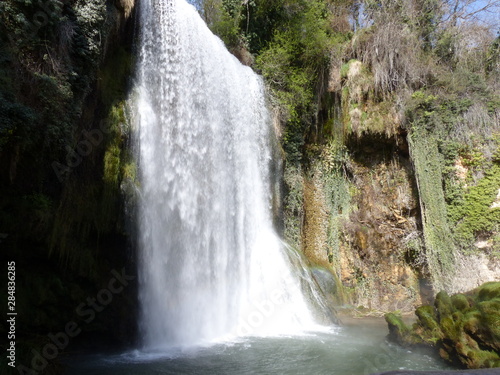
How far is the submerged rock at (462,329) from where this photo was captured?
5801 mm

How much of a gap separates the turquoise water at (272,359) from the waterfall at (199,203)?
1028 millimetres

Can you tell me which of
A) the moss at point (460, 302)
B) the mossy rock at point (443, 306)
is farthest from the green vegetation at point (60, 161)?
the moss at point (460, 302)

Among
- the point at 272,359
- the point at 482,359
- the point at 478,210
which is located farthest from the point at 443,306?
the point at 478,210

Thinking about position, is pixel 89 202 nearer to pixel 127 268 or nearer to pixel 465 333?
pixel 127 268

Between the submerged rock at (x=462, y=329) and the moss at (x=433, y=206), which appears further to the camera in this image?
the moss at (x=433, y=206)

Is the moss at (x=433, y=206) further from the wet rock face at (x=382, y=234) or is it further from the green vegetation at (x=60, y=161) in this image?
the green vegetation at (x=60, y=161)

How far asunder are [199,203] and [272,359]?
440 centimetres

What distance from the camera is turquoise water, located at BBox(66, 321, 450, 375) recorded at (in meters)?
6.09

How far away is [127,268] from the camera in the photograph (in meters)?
8.25

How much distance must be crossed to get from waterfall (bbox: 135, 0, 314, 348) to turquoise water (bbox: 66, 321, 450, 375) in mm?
1028

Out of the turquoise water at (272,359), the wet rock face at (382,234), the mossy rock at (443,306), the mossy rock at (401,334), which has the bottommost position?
the turquoise water at (272,359)

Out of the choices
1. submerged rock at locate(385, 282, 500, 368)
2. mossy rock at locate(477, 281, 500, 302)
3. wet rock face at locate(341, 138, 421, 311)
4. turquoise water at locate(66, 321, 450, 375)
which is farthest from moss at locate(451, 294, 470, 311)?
wet rock face at locate(341, 138, 421, 311)

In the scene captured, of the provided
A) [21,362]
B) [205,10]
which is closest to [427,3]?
[205,10]

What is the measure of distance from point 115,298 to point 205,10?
1361 cm
